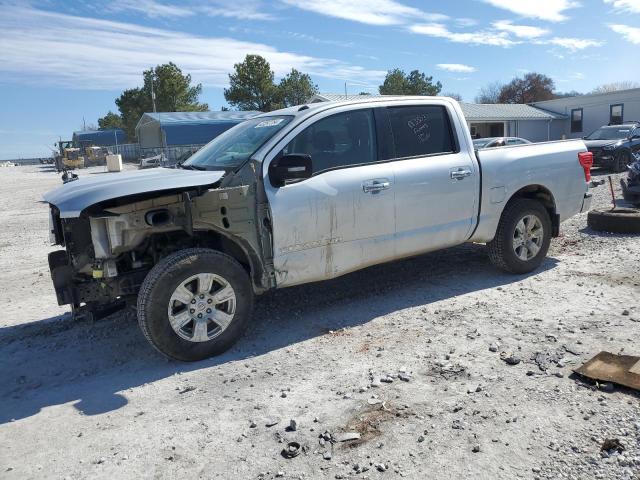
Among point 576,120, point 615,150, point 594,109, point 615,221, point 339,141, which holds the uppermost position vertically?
point 594,109

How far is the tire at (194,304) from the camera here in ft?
13.4

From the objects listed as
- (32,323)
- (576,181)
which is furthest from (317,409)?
(576,181)

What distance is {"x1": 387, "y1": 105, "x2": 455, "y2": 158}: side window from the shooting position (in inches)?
208

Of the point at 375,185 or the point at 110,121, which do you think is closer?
the point at 375,185

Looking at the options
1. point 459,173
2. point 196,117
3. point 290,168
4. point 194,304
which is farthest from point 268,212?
point 196,117

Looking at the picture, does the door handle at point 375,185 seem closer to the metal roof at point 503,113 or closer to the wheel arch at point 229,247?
the wheel arch at point 229,247

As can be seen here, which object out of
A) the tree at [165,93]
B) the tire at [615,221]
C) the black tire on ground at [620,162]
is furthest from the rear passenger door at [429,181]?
the tree at [165,93]

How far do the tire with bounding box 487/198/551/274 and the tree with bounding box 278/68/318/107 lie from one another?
50.3 metres

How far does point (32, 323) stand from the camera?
5.46 m

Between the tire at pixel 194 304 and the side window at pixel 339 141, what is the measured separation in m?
1.20

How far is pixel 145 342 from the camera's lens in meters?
4.80

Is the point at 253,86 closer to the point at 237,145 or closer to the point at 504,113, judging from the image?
the point at 504,113

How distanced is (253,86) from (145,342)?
52746 mm

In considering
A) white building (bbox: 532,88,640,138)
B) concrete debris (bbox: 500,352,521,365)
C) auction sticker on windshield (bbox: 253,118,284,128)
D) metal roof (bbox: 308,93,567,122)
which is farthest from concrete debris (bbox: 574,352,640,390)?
white building (bbox: 532,88,640,138)
